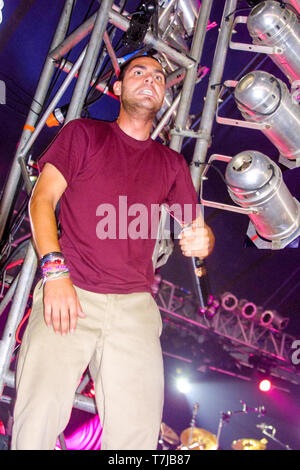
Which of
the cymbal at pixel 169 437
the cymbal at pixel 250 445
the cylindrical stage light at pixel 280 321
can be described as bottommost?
the cymbal at pixel 169 437

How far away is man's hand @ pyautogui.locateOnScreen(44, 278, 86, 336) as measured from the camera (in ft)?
4.82

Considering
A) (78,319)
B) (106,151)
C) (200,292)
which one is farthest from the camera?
(200,292)

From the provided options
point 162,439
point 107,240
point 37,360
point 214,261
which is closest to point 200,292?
point 107,240

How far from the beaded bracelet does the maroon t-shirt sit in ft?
0.64

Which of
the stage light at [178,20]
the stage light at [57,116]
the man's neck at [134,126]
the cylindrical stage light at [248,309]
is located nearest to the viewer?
the man's neck at [134,126]

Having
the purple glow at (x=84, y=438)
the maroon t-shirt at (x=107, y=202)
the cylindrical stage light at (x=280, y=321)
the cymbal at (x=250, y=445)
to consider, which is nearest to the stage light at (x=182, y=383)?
the cymbal at (x=250, y=445)

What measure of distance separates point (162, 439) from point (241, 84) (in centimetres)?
951

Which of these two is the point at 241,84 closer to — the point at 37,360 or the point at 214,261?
the point at 37,360

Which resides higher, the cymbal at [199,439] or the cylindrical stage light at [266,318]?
the cylindrical stage light at [266,318]

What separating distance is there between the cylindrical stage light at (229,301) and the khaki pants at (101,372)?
283 inches

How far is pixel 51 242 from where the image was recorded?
1588mm

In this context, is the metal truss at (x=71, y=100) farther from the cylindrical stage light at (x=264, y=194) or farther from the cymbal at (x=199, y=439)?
the cymbal at (x=199, y=439)

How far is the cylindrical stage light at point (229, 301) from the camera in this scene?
875 centimetres
